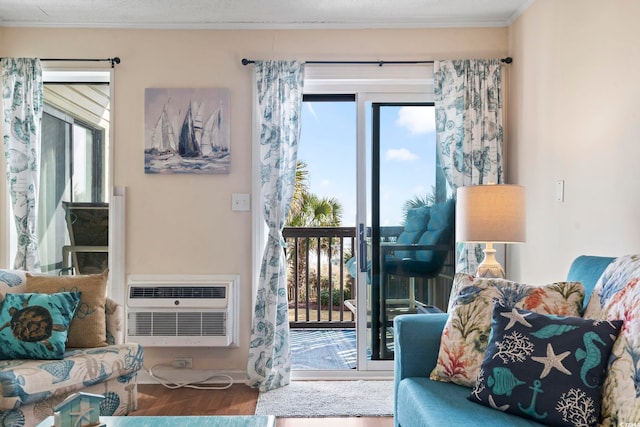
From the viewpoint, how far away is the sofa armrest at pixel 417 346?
6.38ft

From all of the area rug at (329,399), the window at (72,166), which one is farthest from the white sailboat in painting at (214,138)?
the area rug at (329,399)

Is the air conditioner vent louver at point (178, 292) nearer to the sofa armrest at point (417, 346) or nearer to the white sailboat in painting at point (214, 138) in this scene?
the white sailboat in painting at point (214, 138)

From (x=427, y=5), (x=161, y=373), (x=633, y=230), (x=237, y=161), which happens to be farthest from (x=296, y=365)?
(x=427, y=5)

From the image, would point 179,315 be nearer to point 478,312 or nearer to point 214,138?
point 214,138

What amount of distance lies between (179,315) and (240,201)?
2.82ft

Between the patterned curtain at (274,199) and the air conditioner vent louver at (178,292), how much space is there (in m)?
0.28

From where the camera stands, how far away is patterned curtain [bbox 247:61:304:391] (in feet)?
10.3

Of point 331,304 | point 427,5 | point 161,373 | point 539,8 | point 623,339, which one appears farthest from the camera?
point 331,304

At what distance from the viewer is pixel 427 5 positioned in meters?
3.04

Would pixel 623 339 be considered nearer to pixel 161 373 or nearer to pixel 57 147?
pixel 161 373

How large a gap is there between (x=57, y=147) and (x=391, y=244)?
8.25ft

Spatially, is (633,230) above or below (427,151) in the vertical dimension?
below

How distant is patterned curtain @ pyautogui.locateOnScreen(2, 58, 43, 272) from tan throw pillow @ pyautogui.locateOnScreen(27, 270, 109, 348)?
62 centimetres

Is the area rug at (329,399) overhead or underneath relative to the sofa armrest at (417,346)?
underneath
